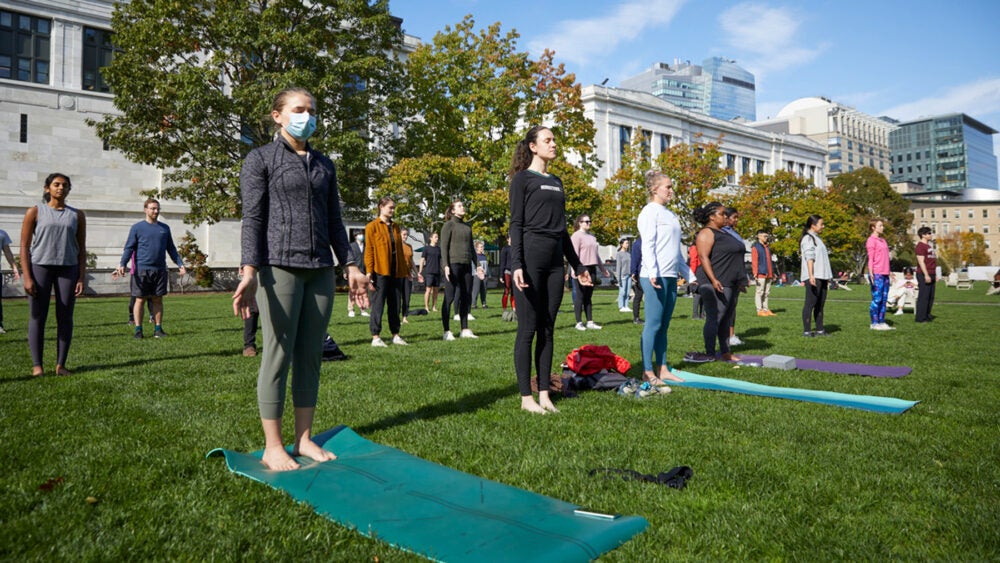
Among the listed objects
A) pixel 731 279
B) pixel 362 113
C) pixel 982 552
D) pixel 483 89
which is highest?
pixel 483 89

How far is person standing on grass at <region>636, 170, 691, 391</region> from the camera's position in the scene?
6133 mm

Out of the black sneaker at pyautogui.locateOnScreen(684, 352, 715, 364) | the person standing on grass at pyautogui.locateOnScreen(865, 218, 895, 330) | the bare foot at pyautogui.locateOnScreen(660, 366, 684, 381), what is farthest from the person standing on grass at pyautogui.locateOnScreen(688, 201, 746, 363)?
the person standing on grass at pyautogui.locateOnScreen(865, 218, 895, 330)

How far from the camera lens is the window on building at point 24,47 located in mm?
31562

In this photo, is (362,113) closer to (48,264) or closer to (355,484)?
(48,264)

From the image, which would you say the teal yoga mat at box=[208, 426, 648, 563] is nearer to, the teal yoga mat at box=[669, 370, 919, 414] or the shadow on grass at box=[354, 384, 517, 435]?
the shadow on grass at box=[354, 384, 517, 435]

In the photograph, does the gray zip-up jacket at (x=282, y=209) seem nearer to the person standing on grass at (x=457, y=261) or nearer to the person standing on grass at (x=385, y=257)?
the person standing on grass at (x=385, y=257)

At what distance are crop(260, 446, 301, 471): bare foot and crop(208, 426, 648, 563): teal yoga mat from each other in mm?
52

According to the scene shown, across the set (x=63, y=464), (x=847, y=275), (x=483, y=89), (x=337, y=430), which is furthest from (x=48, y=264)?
(x=847, y=275)

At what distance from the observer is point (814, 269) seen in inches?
412

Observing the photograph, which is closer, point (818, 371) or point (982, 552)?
point (982, 552)

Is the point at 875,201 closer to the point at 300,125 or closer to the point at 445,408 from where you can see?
the point at 445,408

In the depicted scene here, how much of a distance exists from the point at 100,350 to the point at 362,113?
19011mm

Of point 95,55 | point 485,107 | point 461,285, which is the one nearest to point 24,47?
point 95,55

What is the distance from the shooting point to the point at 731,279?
8.17 m
